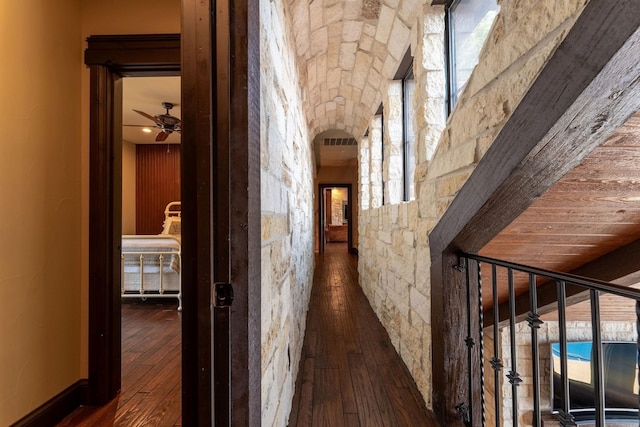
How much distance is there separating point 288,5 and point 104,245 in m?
1.75

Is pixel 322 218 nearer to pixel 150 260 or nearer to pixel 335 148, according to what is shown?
pixel 335 148

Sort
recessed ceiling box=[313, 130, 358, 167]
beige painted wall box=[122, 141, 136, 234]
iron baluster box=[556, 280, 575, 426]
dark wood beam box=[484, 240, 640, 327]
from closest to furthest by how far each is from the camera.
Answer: iron baluster box=[556, 280, 575, 426]
dark wood beam box=[484, 240, 640, 327]
beige painted wall box=[122, 141, 136, 234]
recessed ceiling box=[313, 130, 358, 167]

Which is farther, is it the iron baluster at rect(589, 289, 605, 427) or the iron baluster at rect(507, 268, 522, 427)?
the iron baluster at rect(507, 268, 522, 427)

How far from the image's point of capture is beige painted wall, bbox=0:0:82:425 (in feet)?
4.17

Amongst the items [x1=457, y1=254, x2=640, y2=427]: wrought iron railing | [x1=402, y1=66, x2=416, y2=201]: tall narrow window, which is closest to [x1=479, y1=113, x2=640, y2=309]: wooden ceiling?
[x1=457, y1=254, x2=640, y2=427]: wrought iron railing

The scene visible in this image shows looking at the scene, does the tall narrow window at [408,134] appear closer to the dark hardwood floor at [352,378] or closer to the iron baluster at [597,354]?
the dark hardwood floor at [352,378]

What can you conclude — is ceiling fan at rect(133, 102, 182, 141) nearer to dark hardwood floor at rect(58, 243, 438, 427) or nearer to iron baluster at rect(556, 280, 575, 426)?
dark hardwood floor at rect(58, 243, 438, 427)

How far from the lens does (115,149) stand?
1.70 m

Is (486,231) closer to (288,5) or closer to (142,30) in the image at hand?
(288,5)

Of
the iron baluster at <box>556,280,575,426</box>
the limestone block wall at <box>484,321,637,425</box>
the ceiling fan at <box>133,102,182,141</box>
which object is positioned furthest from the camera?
the ceiling fan at <box>133,102,182,141</box>

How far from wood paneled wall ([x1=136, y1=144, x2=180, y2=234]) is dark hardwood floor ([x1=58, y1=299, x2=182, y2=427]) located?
3301 mm

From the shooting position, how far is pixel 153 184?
5988 millimetres

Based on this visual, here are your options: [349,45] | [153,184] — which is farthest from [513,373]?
[153,184]

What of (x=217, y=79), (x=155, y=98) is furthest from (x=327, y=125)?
(x=217, y=79)
